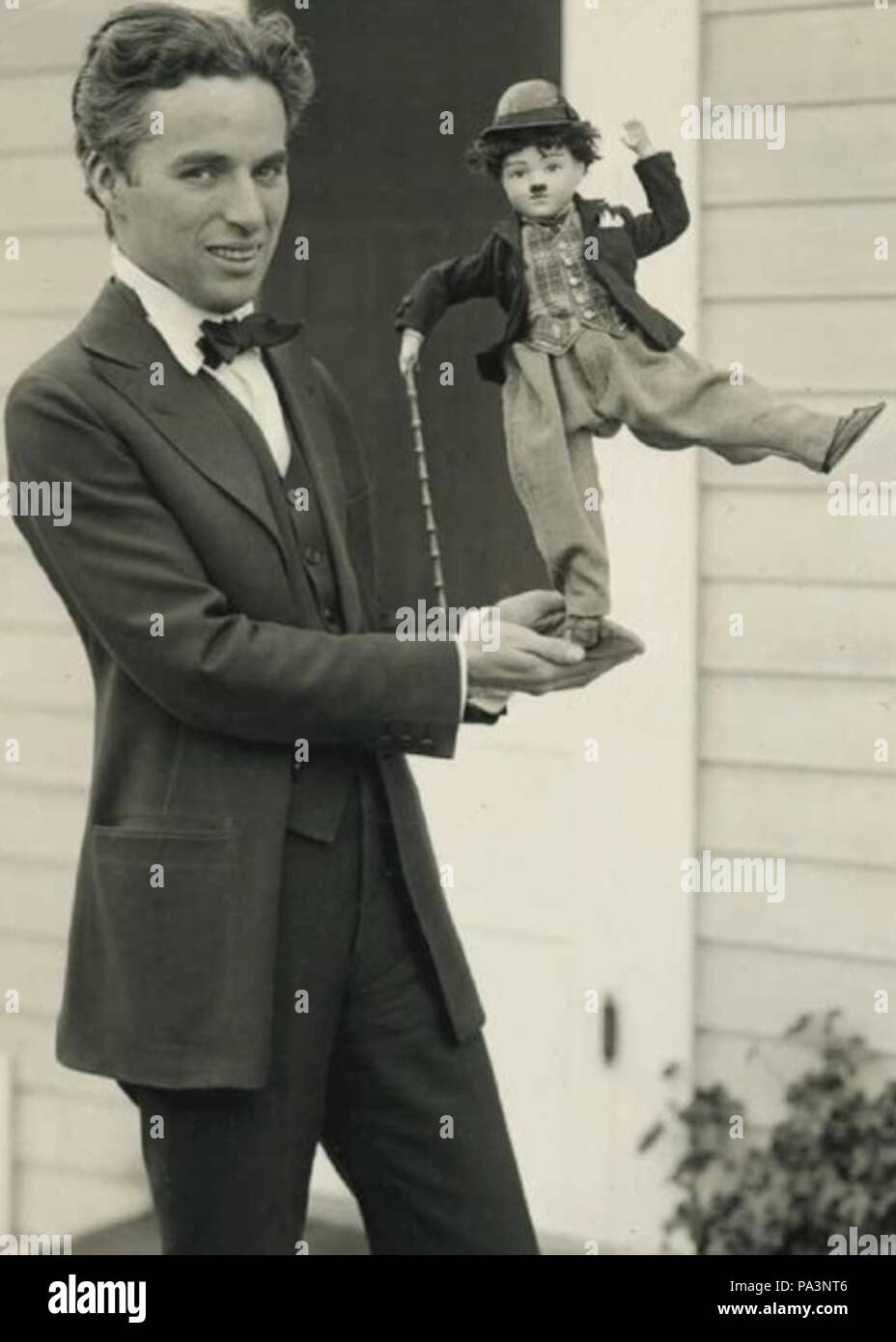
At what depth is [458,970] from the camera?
7.54 ft

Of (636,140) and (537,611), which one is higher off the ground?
(636,140)

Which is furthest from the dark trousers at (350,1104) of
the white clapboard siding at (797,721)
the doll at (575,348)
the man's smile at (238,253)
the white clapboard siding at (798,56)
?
the white clapboard siding at (798,56)

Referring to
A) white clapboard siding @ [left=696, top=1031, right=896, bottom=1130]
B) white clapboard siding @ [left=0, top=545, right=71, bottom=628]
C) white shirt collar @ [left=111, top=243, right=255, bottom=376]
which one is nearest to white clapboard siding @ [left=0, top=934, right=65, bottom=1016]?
white clapboard siding @ [left=0, top=545, right=71, bottom=628]

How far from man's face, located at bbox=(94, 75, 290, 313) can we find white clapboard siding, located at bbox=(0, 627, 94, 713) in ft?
4.60

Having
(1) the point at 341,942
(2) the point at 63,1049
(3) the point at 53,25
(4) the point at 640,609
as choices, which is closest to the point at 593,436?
(4) the point at 640,609

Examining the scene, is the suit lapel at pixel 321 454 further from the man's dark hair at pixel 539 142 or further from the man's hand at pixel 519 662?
the man's dark hair at pixel 539 142

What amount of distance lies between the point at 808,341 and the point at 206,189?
2.80 ft

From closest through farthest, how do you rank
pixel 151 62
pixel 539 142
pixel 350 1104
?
1. pixel 151 62
2. pixel 350 1104
3. pixel 539 142

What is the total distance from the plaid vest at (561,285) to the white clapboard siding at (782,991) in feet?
2.89

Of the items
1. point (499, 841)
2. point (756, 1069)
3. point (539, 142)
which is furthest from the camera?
point (499, 841)

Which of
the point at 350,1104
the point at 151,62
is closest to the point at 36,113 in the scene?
the point at 151,62

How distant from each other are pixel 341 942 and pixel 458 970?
0.14 metres

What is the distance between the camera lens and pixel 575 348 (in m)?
2.41

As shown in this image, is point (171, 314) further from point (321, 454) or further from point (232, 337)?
point (321, 454)
